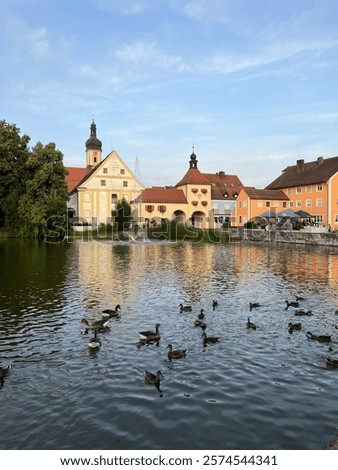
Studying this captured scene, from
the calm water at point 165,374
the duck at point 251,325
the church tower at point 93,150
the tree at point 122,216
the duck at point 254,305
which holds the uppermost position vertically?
the church tower at point 93,150

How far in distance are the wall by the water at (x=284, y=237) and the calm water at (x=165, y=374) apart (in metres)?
32.0

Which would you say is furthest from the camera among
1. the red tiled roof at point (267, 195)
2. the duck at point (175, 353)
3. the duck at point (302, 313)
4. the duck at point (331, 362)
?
the red tiled roof at point (267, 195)

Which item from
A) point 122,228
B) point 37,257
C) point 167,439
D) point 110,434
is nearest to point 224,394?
point 167,439

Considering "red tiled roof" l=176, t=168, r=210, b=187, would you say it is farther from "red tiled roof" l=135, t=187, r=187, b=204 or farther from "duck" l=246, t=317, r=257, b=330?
"duck" l=246, t=317, r=257, b=330

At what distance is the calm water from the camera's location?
827 centimetres

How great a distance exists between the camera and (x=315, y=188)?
7556 cm

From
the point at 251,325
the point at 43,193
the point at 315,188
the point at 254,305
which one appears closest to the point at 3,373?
the point at 251,325

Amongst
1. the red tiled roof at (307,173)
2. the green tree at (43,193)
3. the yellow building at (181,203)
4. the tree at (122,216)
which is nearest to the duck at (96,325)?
the green tree at (43,193)

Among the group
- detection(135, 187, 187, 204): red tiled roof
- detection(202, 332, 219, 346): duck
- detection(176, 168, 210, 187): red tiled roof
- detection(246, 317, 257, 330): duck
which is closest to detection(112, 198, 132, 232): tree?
detection(135, 187, 187, 204): red tiled roof

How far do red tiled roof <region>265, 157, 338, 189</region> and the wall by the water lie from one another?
1714 centimetres

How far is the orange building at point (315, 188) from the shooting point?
7231cm

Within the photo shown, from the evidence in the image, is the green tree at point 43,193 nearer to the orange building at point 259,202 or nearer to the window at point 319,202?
the orange building at point 259,202

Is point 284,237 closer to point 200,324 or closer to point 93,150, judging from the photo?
point 200,324

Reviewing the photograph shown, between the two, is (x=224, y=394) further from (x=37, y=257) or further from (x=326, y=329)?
(x=37, y=257)
